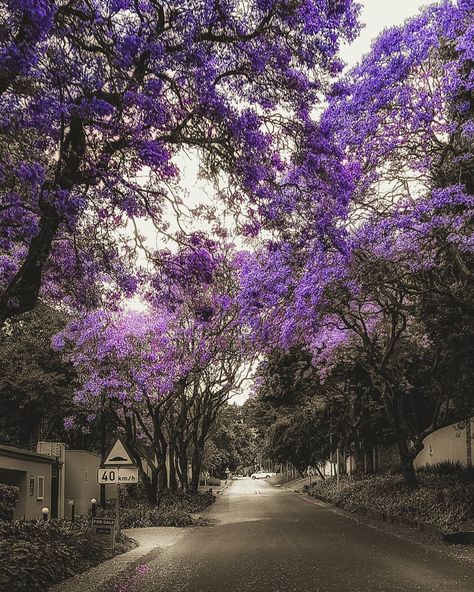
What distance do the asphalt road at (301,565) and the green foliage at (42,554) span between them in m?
1.06

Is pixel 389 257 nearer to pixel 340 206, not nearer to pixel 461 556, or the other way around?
pixel 340 206

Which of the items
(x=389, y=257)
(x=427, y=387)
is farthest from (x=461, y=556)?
(x=427, y=387)

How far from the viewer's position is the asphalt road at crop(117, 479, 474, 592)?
30.9ft

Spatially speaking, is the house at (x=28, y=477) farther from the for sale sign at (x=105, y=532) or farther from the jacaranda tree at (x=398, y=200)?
the jacaranda tree at (x=398, y=200)

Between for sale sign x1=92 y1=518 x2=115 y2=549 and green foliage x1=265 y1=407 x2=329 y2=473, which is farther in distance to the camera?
green foliage x1=265 y1=407 x2=329 y2=473

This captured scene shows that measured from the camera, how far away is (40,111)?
23.8ft

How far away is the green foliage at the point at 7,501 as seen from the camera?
1881 cm

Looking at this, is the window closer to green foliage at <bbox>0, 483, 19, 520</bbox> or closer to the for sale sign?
green foliage at <bbox>0, 483, 19, 520</bbox>

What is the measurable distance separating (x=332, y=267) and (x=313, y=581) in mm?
7476

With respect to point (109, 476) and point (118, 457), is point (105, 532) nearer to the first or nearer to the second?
point (109, 476)

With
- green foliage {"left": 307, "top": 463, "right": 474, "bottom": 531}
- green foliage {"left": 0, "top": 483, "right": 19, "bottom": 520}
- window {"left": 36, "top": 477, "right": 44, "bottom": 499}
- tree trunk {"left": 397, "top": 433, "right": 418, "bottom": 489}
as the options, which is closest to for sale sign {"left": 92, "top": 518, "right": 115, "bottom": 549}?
green foliage {"left": 0, "top": 483, "right": 19, "bottom": 520}

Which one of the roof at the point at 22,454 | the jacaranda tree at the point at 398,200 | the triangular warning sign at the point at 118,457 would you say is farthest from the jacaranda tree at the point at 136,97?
the roof at the point at 22,454

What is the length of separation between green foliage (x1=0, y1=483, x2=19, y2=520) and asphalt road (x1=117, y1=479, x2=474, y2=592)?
204 inches

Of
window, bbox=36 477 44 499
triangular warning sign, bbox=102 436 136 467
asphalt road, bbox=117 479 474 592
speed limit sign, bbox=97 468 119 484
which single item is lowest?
asphalt road, bbox=117 479 474 592
